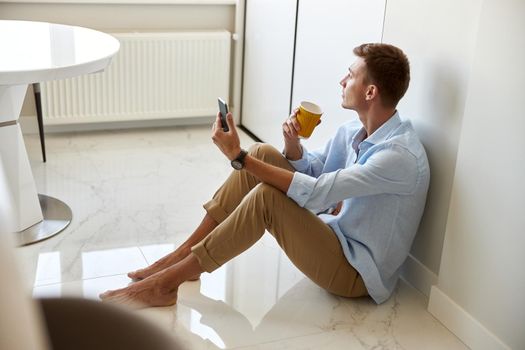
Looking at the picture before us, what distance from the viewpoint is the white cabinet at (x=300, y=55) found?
2795mm

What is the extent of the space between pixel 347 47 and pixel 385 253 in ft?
3.25

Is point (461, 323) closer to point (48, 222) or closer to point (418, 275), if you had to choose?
point (418, 275)

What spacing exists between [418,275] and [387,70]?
728 mm

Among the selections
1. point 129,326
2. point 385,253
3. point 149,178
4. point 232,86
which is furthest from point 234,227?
point 232,86

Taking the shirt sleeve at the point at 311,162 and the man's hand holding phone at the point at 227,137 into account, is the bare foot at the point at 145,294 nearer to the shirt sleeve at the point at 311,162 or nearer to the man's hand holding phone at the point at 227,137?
the man's hand holding phone at the point at 227,137

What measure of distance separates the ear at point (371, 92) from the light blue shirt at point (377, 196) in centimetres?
9

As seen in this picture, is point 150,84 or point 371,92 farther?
point 150,84

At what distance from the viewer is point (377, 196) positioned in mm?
2137

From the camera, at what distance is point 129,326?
0.30 metres

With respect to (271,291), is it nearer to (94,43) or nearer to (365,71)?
(365,71)

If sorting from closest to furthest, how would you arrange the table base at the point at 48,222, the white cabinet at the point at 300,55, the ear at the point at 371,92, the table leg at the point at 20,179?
the ear at the point at 371,92
the table leg at the point at 20,179
the table base at the point at 48,222
the white cabinet at the point at 300,55

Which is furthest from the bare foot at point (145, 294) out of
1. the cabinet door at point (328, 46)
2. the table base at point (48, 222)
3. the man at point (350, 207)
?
the cabinet door at point (328, 46)

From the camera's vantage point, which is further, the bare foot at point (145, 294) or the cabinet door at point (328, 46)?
the cabinet door at point (328, 46)

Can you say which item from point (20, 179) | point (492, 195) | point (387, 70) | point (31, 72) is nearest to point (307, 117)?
point (387, 70)
